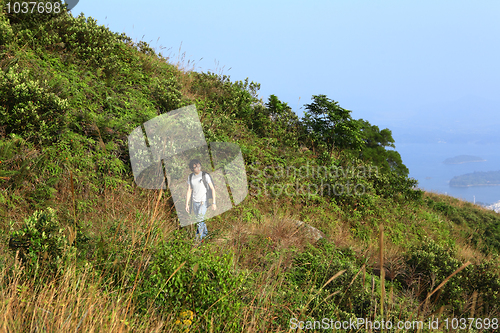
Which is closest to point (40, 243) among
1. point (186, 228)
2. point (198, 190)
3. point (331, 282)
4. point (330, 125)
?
point (186, 228)

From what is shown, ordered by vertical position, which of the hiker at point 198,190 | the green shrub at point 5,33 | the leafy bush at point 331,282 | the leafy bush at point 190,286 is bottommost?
the leafy bush at point 331,282

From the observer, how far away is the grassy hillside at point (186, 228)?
3.15 metres

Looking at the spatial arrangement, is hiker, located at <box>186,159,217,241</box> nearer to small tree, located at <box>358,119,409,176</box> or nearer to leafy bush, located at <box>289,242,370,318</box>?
leafy bush, located at <box>289,242,370,318</box>

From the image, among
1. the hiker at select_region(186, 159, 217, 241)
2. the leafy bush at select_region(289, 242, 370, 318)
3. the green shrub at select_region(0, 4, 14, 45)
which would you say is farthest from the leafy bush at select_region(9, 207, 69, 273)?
the green shrub at select_region(0, 4, 14, 45)

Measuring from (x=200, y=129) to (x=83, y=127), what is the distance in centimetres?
269

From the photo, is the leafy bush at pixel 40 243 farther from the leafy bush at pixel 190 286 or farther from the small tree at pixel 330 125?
the small tree at pixel 330 125

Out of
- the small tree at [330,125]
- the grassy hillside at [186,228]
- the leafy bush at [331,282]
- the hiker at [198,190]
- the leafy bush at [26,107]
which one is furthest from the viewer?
the small tree at [330,125]

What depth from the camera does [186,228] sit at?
5.78 m

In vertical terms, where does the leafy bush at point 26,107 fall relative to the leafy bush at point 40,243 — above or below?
above

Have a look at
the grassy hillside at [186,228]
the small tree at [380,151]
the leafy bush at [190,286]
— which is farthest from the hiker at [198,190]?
the small tree at [380,151]

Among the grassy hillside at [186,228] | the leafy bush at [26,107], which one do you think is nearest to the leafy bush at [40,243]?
the grassy hillside at [186,228]

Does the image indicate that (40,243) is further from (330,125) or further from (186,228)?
(330,125)

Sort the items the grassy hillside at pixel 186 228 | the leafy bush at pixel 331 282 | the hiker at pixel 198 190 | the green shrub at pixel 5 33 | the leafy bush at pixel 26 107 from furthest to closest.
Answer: the green shrub at pixel 5 33
the hiker at pixel 198 190
the leafy bush at pixel 26 107
the leafy bush at pixel 331 282
the grassy hillside at pixel 186 228

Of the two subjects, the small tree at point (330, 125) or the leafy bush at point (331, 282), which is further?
the small tree at point (330, 125)
